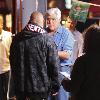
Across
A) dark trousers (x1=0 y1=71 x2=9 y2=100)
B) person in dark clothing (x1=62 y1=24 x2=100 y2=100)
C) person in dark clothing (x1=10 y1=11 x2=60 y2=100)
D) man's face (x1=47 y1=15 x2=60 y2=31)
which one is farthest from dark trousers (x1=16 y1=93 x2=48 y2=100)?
dark trousers (x1=0 y1=71 x2=9 y2=100)

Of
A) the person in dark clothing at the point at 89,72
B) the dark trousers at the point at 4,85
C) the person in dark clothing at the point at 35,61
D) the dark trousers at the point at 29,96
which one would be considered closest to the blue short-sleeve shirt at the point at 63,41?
the person in dark clothing at the point at 35,61

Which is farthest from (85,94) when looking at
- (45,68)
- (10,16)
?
(10,16)

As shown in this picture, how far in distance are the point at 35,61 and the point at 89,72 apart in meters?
1.77

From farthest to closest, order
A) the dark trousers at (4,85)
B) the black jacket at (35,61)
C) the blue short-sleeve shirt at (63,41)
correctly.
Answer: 1. the dark trousers at (4,85)
2. the blue short-sleeve shirt at (63,41)
3. the black jacket at (35,61)

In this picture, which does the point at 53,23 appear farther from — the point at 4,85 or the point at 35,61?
the point at 4,85

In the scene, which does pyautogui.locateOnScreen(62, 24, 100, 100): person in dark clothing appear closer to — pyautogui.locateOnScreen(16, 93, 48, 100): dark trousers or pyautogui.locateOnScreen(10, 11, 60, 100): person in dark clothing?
pyautogui.locateOnScreen(10, 11, 60, 100): person in dark clothing

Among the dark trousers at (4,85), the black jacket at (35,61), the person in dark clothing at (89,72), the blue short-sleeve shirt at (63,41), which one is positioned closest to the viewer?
the person in dark clothing at (89,72)

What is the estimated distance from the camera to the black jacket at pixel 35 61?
599cm

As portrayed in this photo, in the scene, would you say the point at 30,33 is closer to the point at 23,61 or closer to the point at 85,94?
the point at 23,61

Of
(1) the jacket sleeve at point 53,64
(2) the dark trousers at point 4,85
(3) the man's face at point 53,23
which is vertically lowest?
(2) the dark trousers at point 4,85

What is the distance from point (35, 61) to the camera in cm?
600

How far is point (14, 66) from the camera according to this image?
616 cm

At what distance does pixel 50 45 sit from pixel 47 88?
642mm

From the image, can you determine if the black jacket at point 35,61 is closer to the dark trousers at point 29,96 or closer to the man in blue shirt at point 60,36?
the dark trousers at point 29,96
